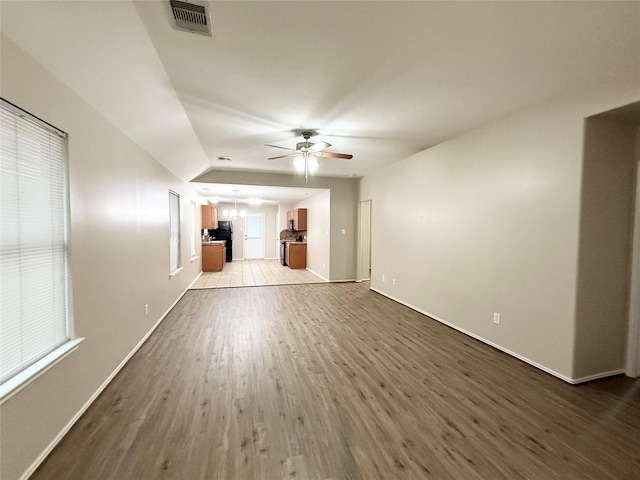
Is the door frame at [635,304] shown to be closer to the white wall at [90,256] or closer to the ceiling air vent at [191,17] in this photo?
the ceiling air vent at [191,17]

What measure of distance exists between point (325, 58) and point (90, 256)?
7.91ft

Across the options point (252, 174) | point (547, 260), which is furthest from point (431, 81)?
point (252, 174)

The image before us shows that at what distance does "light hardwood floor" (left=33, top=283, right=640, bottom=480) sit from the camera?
5.14ft

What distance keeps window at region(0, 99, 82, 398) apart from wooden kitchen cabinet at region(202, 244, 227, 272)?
21.9 feet

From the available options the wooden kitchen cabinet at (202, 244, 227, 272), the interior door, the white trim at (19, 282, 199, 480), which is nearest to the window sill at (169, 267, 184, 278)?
the white trim at (19, 282, 199, 480)

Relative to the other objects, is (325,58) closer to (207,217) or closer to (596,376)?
(596,376)

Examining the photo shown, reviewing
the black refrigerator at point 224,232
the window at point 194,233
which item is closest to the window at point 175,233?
the window at point 194,233

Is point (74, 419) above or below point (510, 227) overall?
below

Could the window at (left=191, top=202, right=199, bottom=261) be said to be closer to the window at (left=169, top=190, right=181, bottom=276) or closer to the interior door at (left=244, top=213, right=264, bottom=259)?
the window at (left=169, top=190, right=181, bottom=276)

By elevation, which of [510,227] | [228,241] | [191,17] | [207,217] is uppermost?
[191,17]

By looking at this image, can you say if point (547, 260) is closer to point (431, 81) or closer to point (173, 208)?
point (431, 81)

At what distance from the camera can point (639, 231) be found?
2.52m

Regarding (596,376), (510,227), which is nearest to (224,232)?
(510,227)

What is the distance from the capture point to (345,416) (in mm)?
1992
